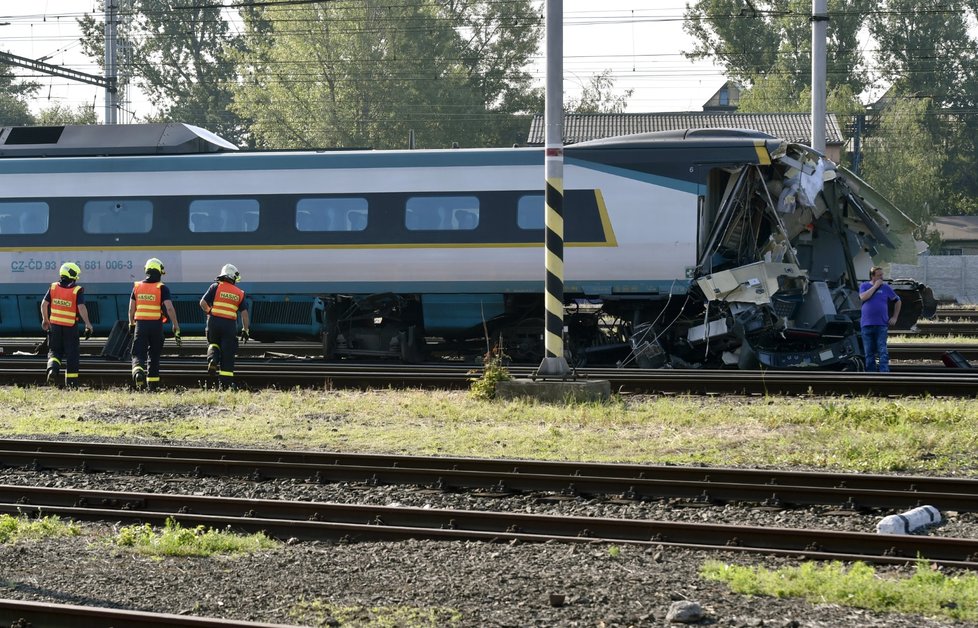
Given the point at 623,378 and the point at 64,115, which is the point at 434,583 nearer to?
the point at 623,378

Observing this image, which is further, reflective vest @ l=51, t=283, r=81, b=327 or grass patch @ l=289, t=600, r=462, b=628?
reflective vest @ l=51, t=283, r=81, b=327

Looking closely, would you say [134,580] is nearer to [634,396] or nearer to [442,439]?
[442,439]

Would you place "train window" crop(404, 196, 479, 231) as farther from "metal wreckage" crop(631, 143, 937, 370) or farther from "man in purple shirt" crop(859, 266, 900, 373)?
"man in purple shirt" crop(859, 266, 900, 373)

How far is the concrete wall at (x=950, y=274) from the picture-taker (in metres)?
39.4

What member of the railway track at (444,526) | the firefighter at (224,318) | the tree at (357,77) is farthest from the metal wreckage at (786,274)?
the tree at (357,77)

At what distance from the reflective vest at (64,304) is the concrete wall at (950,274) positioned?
3069 cm

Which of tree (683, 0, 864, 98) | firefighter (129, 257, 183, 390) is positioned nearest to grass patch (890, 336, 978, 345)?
firefighter (129, 257, 183, 390)

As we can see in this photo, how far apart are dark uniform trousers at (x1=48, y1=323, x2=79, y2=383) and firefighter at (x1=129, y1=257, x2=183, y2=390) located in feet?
3.29

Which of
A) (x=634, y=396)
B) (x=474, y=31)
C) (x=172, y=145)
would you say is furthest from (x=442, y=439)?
(x=474, y=31)

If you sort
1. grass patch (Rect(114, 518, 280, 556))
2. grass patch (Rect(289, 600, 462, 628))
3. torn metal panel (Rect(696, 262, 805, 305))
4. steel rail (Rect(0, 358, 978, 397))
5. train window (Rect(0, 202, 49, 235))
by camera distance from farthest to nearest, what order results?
1. train window (Rect(0, 202, 49, 235))
2. torn metal panel (Rect(696, 262, 805, 305))
3. steel rail (Rect(0, 358, 978, 397))
4. grass patch (Rect(114, 518, 280, 556))
5. grass patch (Rect(289, 600, 462, 628))

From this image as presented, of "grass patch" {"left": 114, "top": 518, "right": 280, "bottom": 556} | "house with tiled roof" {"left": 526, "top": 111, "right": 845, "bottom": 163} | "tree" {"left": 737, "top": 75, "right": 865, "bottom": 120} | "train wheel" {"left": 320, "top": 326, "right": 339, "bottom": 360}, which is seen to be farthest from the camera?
"tree" {"left": 737, "top": 75, "right": 865, "bottom": 120}

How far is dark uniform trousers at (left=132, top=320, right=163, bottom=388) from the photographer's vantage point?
1515cm

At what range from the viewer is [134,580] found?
6395mm

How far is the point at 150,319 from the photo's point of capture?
1522 cm
